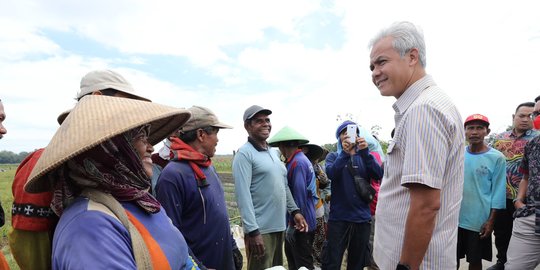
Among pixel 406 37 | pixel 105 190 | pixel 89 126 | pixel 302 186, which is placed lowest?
pixel 302 186

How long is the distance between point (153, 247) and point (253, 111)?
113 inches

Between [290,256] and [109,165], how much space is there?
403cm

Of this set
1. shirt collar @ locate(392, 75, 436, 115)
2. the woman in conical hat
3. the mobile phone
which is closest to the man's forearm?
shirt collar @ locate(392, 75, 436, 115)

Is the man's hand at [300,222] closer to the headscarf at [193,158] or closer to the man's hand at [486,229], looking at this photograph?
the headscarf at [193,158]

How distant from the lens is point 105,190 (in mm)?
1264

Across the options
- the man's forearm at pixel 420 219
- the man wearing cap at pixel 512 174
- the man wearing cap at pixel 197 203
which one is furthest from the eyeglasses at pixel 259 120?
the man wearing cap at pixel 512 174

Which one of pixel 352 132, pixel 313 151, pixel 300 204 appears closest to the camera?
pixel 352 132

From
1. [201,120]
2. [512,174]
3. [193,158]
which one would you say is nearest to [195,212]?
[193,158]

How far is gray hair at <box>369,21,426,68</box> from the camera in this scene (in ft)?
6.25

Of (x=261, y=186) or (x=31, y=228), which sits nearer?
(x=31, y=228)

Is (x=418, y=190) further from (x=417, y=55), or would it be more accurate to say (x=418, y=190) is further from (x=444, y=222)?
(x=417, y=55)

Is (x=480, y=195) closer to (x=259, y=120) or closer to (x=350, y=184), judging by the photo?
(x=350, y=184)

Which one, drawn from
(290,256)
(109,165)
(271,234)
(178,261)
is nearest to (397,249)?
(178,261)

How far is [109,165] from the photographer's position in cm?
127
